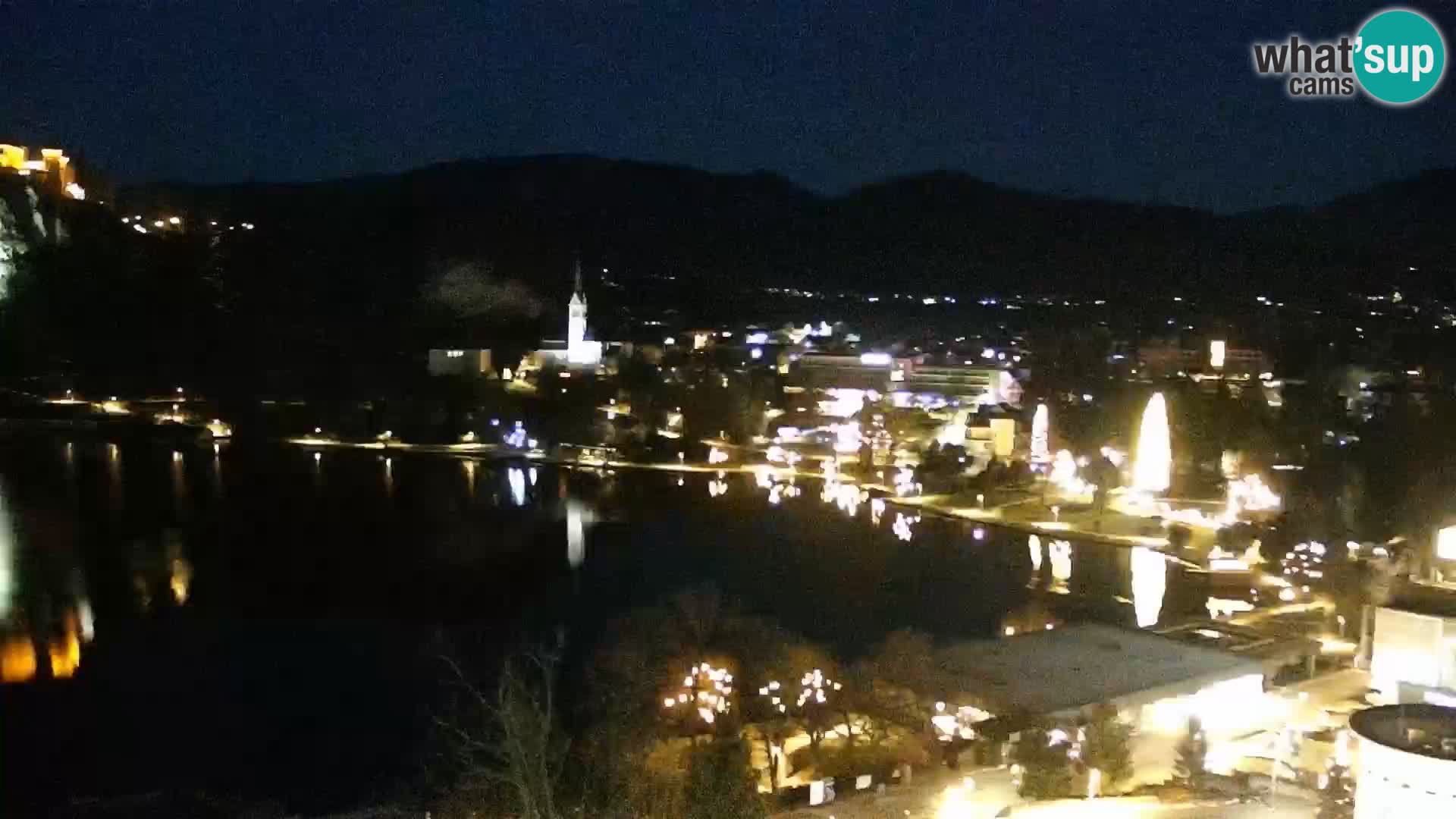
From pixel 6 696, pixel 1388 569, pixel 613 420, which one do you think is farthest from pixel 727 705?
pixel 613 420

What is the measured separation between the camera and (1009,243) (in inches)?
1127

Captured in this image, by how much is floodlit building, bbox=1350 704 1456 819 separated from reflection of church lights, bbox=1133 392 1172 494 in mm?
7409

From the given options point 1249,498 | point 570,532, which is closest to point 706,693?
point 570,532

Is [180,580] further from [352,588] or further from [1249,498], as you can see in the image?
[1249,498]

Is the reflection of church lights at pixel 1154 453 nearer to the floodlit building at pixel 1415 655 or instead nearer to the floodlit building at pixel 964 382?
the floodlit building at pixel 964 382

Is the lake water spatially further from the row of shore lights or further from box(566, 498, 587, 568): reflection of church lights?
the row of shore lights

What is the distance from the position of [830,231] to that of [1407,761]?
98.1 feet

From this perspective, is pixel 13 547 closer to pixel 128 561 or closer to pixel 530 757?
pixel 128 561

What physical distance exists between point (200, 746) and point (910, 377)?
42.4 ft

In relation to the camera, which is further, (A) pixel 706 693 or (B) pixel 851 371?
(B) pixel 851 371

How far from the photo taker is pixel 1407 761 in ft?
7.10

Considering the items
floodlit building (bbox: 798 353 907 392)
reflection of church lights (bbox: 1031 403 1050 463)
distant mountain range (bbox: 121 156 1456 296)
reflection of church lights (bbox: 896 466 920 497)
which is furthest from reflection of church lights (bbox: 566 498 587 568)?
distant mountain range (bbox: 121 156 1456 296)

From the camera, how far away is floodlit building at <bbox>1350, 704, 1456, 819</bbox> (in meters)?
2.12

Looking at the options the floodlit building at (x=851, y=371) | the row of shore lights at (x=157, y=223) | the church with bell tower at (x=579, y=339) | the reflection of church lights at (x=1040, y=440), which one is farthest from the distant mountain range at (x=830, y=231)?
the reflection of church lights at (x=1040, y=440)
